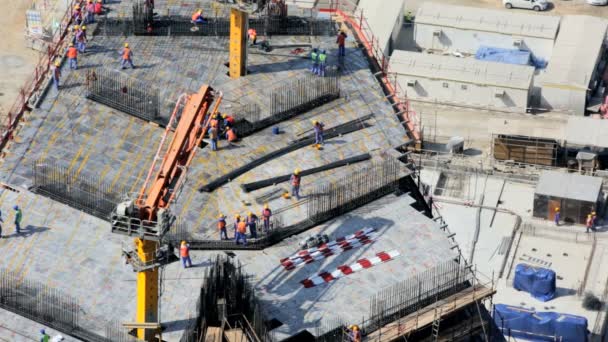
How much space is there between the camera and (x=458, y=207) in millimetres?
143875

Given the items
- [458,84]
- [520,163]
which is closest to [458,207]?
[520,163]

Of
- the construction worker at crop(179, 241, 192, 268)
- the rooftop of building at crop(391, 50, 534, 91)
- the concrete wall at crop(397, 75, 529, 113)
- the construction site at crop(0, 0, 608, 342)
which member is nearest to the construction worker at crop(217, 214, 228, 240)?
the construction site at crop(0, 0, 608, 342)

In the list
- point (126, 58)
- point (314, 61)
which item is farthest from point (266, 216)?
point (126, 58)

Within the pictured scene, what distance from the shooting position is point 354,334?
10706cm

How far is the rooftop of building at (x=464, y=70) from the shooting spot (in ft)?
527

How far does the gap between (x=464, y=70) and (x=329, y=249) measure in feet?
159

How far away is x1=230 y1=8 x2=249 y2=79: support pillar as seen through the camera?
131 metres

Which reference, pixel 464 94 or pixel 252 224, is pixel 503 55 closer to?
pixel 464 94

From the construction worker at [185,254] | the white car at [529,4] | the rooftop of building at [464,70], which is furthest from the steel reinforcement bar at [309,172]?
the white car at [529,4]

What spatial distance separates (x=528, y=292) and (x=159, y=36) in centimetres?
3447

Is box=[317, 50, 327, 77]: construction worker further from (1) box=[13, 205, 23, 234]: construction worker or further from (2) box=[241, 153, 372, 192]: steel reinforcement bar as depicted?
(1) box=[13, 205, 23, 234]: construction worker

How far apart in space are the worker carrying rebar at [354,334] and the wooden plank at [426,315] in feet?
4.36

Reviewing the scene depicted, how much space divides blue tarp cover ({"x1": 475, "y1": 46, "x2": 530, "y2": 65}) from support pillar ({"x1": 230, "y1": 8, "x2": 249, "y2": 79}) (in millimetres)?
40236

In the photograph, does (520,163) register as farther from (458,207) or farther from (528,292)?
(528,292)
